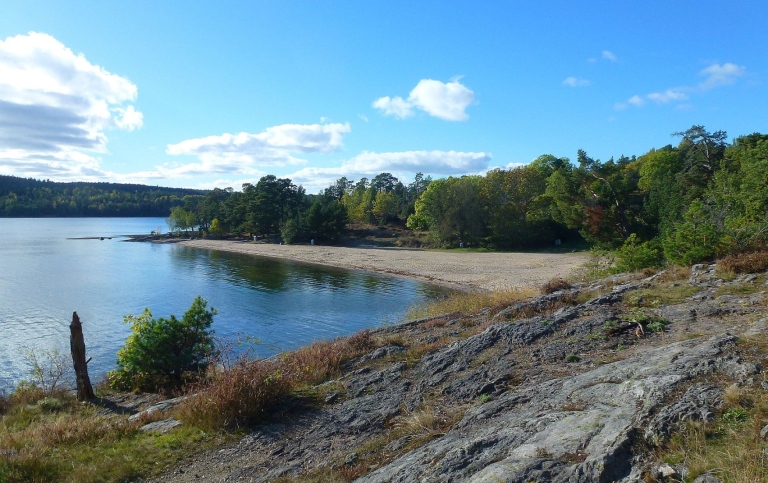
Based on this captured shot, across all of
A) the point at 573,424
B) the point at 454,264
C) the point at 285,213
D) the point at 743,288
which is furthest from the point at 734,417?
the point at 285,213

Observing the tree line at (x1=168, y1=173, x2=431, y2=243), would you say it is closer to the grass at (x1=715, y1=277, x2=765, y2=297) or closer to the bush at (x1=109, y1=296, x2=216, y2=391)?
the bush at (x1=109, y1=296, x2=216, y2=391)

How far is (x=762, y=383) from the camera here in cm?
511

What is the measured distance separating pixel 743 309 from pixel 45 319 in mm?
31532

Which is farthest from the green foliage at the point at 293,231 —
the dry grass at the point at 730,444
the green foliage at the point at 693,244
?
the dry grass at the point at 730,444

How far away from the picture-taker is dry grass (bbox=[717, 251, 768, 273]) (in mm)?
11953

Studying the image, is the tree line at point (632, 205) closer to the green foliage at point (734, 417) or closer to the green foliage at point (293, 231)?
the green foliage at point (734, 417)

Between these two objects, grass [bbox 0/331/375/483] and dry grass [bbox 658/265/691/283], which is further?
dry grass [bbox 658/265/691/283]

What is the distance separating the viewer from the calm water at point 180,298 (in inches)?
924

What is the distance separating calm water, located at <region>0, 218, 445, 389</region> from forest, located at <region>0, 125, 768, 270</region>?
43.7 ft

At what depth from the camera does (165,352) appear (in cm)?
1273

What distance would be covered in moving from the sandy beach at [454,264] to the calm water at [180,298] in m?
2.95

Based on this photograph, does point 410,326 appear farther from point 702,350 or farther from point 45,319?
point 45,319

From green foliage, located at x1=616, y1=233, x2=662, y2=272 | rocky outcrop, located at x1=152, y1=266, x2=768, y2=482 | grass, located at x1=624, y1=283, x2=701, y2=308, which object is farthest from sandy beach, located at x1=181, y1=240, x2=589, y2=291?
rocky outcrop, located at x1=152, y1=266, x2=768, y2=482

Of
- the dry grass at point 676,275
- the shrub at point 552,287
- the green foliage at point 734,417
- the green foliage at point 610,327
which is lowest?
the shrub at point 552,287
